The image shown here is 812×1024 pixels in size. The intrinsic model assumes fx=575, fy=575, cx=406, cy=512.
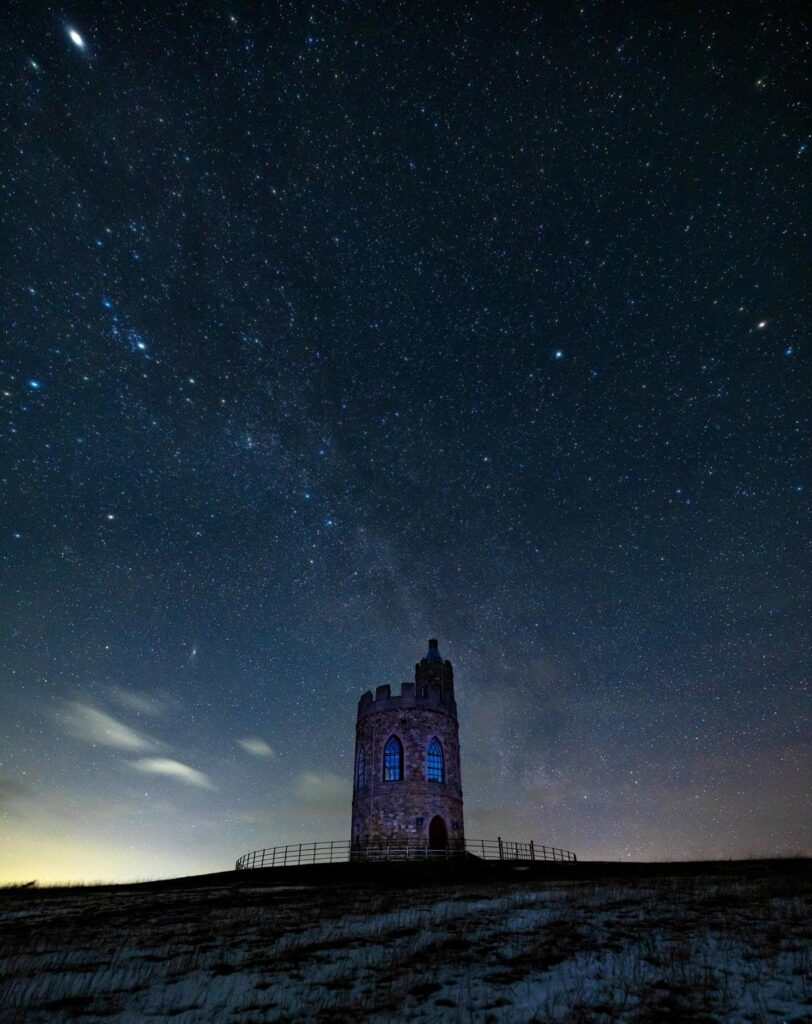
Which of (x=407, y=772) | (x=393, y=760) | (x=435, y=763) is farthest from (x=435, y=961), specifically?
(x=435, y=763)

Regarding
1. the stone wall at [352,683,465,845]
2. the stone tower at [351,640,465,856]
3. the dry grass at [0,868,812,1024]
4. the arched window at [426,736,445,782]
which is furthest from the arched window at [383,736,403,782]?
the dry grass at [0,868,812,1024]

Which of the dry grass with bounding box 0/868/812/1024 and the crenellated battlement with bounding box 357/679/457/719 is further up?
the crenellated battlement with bounding box 357/679/457/719

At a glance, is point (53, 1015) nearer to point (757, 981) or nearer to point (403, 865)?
point (757, 981)

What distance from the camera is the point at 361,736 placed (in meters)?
34.8

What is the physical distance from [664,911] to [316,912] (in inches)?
259

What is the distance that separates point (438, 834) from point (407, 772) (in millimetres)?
3596

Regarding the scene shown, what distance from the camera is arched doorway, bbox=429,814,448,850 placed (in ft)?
102

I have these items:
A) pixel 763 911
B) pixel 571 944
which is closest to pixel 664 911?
pixel 763 911

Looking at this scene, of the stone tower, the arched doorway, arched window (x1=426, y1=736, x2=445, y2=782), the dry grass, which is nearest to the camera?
the dry grass

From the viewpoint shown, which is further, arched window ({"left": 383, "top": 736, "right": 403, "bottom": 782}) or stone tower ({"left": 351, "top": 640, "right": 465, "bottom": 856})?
arched window ({"left": 383, "top": 736, "right": 403, "bottom": 782})

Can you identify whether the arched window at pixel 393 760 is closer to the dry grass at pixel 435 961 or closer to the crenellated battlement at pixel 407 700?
the crenellated battlement at pixel 407 700

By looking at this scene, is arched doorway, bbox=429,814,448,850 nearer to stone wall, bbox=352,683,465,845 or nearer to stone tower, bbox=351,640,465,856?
stone tower, bbox=351,640,465,856

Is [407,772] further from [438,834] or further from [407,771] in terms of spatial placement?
[438,834]

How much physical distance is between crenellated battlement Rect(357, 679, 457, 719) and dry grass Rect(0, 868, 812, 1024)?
71.7 ft
